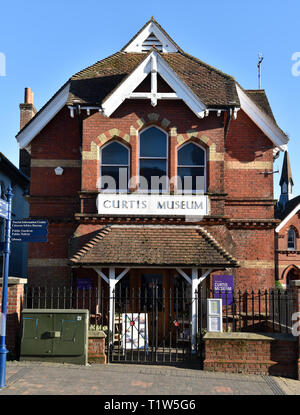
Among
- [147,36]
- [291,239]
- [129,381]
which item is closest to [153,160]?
[147,36]

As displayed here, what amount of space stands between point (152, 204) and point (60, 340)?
524 centimetres

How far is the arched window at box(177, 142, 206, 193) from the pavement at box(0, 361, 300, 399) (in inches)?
238

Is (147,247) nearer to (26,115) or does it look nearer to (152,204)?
(152,204)

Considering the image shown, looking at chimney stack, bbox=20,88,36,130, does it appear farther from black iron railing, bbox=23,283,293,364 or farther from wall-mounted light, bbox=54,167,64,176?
black iron railing, bbox=23,283,293,364

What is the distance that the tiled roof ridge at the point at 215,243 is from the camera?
13255 millimetres

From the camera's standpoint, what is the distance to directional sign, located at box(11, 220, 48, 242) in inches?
379

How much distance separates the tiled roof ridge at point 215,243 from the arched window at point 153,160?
1813mm

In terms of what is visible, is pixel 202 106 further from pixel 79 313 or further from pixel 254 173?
pixel 79 313

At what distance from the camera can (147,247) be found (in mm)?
13617

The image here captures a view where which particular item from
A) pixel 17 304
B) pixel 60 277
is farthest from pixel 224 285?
pixel 17 304

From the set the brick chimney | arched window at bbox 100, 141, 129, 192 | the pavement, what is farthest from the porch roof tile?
the brick chimney

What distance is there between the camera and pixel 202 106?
14.4 metres

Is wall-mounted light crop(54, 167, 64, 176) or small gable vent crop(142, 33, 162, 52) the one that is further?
small gable vent crop(142, 33, 162, 52)

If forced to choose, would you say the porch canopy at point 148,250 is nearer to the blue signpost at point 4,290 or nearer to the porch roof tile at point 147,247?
the porch roof tile at point 147,247
